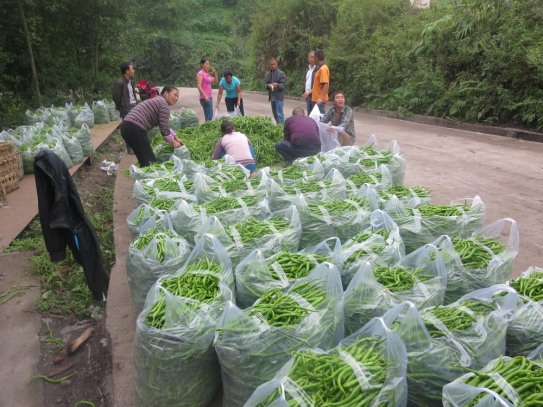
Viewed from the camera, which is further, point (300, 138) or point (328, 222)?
point (300, 138)

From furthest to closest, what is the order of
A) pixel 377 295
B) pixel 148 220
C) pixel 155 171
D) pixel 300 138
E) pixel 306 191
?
pixel 300 138 < pixel 155 171 < pixel 306 191 < pixel 148 220 < pixel 377 295

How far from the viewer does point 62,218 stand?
10.7 feet

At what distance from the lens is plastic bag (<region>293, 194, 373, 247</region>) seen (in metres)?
3.50

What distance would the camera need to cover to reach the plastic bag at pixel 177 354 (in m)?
2.13

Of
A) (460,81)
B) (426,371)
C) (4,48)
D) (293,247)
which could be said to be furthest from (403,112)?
(4,48)

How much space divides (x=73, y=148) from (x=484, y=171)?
8094 mm

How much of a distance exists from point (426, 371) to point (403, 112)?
12.0m

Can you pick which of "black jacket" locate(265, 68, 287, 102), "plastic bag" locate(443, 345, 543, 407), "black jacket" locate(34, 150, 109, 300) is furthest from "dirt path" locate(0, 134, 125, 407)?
"black jacket" locate(265, 68, 287, 102)

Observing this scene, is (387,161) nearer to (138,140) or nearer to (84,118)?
(138,140)

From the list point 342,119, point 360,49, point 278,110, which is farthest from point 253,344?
point 360,49

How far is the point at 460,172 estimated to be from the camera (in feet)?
22.6

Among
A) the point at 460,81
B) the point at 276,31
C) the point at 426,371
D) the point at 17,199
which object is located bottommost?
the point at 17,199

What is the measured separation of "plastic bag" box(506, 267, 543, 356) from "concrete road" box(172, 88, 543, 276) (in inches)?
71.7

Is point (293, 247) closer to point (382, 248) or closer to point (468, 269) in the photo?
point (382, 248)
